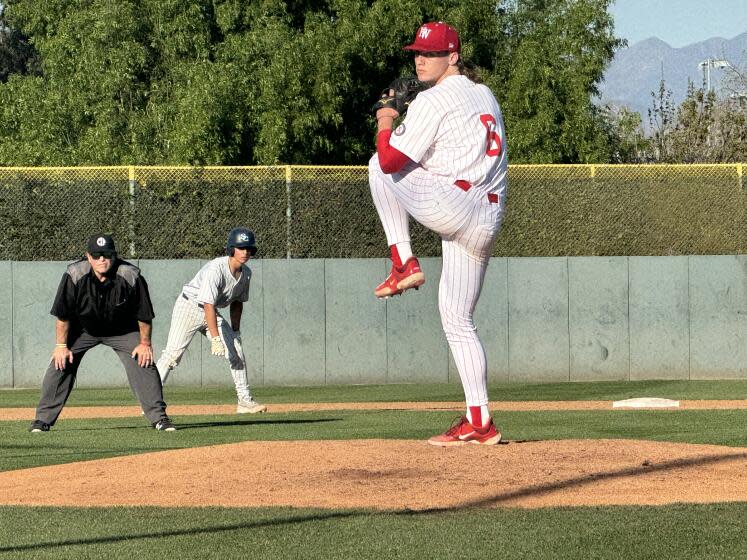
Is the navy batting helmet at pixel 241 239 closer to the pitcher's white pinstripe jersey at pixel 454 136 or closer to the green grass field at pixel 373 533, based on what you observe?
the green grass field at pixel 373 533

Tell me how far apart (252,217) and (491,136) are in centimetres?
1194

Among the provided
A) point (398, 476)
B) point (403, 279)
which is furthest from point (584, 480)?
point (403, 279)

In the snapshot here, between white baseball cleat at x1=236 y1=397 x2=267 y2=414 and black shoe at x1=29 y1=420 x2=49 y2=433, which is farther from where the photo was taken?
white baseball cleat at x1=236 y1=397 x2=267 y2=414

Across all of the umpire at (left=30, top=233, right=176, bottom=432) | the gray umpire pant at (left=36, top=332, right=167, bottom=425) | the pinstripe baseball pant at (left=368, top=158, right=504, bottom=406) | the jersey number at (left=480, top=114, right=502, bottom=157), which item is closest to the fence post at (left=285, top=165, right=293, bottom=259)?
the umpire at (left=30, top=233, right=176, bottom=432)

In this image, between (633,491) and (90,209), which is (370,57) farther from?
(633,491)

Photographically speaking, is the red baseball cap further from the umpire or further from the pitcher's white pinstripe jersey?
→ the umpire

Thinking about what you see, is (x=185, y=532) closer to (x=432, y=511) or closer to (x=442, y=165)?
(x=432, y=511)

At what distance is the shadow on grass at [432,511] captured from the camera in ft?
18.8

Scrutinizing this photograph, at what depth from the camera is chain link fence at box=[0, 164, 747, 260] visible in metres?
19.0

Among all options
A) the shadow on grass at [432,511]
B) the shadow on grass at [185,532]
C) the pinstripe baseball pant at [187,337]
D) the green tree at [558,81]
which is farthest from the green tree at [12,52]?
the shadow on grass at [185,532]

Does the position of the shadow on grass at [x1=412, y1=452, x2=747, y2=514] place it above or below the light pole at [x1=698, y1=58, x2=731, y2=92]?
below

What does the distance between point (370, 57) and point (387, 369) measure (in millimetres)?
10744

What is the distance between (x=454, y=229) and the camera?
740 cm

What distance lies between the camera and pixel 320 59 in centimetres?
2572
